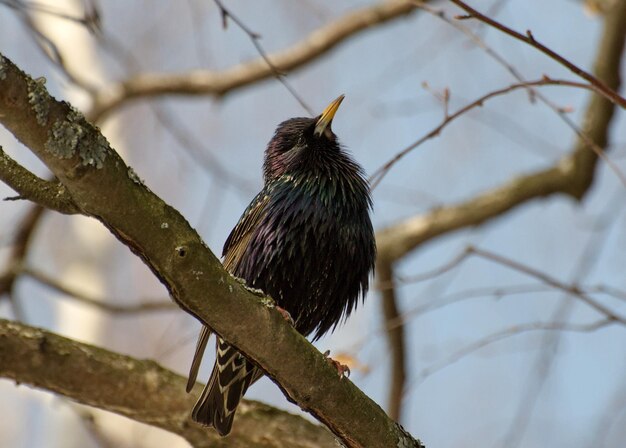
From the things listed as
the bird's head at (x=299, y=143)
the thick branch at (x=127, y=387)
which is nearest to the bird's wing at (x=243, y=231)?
the bird's head at (x=299, y=143)

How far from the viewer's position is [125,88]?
17.9 feet

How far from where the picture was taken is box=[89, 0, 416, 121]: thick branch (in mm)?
5328

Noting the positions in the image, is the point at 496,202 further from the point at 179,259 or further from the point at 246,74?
the point at 179,259

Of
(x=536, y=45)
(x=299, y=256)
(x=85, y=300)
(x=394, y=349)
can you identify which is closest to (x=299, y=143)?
(x=299, y=256)

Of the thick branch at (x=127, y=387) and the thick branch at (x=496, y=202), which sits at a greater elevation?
the thick branch at (x=496, y=202)

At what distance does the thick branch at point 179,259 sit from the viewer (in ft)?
6.77

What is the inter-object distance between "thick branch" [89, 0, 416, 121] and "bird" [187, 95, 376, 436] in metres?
1.59

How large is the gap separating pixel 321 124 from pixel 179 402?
4.79 ft

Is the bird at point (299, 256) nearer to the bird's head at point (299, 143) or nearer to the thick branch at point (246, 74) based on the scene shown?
the bird's head at point (299, 143)

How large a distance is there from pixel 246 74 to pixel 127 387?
2.55 meters

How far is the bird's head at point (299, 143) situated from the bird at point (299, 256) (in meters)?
0.08

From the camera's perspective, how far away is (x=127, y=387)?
349 centimetres

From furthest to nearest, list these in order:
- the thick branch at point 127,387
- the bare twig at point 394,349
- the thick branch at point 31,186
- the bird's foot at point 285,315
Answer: the bare twig at point 394,349, the thick branch at point 127,387, the bird's foot at point 285,315, the thick branch at point 31,186

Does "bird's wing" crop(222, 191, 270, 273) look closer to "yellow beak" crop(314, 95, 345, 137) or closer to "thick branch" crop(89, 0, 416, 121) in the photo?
"yellow beak" crop(314, 95, 345, 137)
